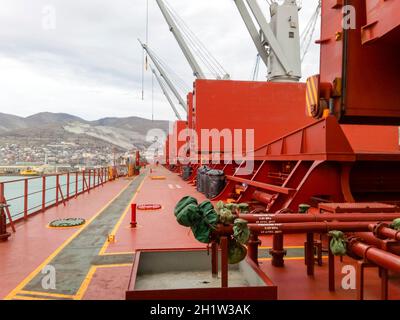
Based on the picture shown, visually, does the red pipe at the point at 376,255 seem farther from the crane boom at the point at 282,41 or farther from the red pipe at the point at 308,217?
the crane boom at the point at 282,41

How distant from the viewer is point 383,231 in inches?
122

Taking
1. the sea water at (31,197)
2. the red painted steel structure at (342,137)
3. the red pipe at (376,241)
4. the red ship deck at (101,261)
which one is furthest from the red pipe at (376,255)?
the sea water at (31,197)

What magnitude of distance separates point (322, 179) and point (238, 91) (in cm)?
997

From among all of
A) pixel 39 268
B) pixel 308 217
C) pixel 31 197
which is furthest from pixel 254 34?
pixel 31 197

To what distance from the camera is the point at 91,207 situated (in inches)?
420

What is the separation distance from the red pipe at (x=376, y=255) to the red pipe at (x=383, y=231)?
0.21 m

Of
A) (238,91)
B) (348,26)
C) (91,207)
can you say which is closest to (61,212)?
(91,207)

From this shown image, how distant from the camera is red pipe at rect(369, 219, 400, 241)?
2933mm

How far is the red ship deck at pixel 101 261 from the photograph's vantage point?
12.2ft

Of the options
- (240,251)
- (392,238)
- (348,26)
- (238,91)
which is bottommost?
(240,251)

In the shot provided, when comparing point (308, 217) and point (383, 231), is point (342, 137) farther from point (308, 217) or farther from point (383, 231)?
point (383, 231)

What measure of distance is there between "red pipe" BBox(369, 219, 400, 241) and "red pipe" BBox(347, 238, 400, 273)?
0.68ft

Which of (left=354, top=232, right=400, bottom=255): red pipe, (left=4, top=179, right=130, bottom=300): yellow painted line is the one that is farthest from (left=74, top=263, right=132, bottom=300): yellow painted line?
(left=354, top=232, right=400, bottom=255): red pipe

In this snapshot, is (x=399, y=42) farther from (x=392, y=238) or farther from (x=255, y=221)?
(x=255, y=221)
